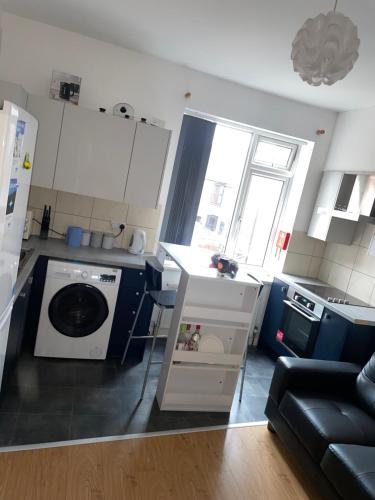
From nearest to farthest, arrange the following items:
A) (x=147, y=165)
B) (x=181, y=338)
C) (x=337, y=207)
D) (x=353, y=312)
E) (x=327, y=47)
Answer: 1. (x=327, y=47)
2. (x=181, y=338)
3. (x=353, y=312)
4. (x=147, y=165)
5. (x=337, y=207)

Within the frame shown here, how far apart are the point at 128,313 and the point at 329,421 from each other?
5.86 ft

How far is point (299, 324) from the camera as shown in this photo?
3611 millimetres

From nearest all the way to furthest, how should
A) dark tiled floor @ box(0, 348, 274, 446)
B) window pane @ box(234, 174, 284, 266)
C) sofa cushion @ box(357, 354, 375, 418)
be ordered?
dark tiled floor @ box(0, 348, 274, 446) < sofa cushion @ box(357, 354, 375, 418) < window pane @ box(234, 174, 284, 266)

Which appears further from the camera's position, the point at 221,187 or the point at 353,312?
the point at 221,187

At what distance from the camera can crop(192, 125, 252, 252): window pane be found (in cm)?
419

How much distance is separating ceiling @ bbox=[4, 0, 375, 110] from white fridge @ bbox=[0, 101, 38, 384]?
4.36 ft

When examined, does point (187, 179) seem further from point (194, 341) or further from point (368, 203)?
point (194, 341)

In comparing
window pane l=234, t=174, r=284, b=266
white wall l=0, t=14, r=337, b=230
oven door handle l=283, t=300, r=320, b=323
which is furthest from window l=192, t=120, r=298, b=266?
oven door handle l=283, t=300, r=320, b=323

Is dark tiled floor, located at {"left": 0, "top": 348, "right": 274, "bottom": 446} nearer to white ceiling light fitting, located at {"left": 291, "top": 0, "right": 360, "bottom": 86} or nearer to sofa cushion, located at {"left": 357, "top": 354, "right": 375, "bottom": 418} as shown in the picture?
sofa cushion, located at {"left": 357, "top": 354, "right": 375, "bottom": 418}

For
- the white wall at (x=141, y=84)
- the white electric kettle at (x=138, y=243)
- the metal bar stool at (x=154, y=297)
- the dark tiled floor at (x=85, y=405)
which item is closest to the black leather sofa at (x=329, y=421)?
the dark tiled floor at (x=85, y=405)

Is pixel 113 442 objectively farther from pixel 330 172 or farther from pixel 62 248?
pixel 330 172

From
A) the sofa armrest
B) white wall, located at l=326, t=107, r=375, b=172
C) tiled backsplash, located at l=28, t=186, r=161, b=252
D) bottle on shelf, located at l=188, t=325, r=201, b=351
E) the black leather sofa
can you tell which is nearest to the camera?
the black leather sofa

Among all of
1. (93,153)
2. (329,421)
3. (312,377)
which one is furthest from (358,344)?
(93,153)

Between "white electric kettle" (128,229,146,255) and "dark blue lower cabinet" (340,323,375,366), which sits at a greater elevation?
"white electric kettle" (128,229,146,255)
